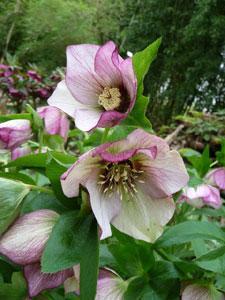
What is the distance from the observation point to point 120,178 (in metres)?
0.37

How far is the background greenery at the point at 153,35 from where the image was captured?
6484mm

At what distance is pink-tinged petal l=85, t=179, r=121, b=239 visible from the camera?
0.32 metres

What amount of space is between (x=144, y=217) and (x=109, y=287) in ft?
0.22

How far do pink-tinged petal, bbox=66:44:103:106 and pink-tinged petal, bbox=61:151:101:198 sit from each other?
0.07 m

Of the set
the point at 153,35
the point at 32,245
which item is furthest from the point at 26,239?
the point at 153,35

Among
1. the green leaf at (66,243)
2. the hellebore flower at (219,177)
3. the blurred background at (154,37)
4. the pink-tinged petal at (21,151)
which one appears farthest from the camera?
the blurred background at (154,37)

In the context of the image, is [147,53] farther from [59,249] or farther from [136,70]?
[59,249]

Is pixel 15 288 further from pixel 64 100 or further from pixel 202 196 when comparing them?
pixel 202 196

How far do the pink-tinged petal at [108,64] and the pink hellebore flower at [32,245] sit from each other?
0.37 ft

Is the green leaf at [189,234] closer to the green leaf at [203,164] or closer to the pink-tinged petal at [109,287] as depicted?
the pink-tinged petal at [109,287]

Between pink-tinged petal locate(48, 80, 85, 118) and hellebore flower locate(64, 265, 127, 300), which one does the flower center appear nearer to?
pink-tinged petal locate(48, 80, 85, 118)

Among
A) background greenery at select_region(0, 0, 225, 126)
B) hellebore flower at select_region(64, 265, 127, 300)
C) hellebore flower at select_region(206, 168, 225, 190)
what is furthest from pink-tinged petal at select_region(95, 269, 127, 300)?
background greenery at select_region(0, 0, 225, 126)

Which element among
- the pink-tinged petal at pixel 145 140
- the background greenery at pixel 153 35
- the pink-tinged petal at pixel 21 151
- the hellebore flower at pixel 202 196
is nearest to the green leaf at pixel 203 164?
the hellebore flower at pixel 202 196

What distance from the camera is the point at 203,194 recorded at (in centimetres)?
67
